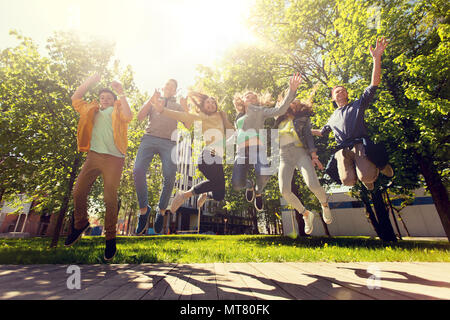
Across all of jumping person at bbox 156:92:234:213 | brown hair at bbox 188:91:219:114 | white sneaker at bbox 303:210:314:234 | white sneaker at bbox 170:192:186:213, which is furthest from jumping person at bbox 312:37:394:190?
white sneaker at bbox 170:192:186:213

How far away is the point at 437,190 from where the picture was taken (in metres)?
8.26

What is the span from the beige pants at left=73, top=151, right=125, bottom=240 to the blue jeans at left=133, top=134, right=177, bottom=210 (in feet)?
1.44

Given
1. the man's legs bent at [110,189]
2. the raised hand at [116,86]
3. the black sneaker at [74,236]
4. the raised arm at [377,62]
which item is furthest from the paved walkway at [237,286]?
the raised arm at [377,62]

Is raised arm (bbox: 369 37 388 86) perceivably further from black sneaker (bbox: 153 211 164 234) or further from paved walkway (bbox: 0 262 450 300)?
black sneaker (bbox: 153 211 164 234)

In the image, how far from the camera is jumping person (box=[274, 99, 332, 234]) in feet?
12.8

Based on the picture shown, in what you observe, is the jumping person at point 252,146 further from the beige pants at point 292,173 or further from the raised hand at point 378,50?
the raised hand at point 378,50

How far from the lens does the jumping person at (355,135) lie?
355 centimetres

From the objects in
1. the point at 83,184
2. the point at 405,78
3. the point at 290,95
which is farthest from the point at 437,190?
the point at 83,184

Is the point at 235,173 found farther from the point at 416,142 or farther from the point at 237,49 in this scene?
the point at 237,49

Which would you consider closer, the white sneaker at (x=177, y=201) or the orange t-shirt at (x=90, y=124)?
the orange t-shirt at (x=90, y=124)

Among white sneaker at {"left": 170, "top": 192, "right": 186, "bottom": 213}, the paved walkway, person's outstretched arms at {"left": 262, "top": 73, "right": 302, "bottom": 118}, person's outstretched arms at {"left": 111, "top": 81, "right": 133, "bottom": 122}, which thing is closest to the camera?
the paved walkway

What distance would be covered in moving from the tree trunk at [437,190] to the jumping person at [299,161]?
23.3 feet

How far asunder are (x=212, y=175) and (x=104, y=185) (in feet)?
5.76
